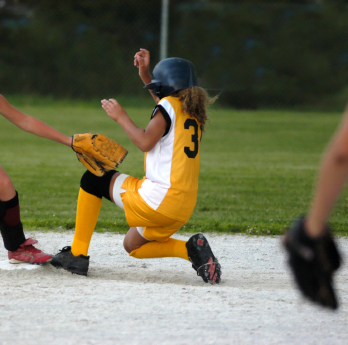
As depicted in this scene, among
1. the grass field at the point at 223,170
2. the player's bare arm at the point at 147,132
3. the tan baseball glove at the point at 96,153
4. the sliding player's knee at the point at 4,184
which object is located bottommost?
the grass field at the point at 223,170

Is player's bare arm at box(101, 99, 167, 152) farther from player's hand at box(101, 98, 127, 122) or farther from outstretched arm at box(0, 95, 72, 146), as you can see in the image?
outstretched arm at box(0, 95, 72, 146)

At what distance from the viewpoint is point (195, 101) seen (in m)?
2.93

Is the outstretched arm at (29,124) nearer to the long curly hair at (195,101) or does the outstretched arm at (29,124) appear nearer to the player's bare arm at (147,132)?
the player's bare arm at (147,132)

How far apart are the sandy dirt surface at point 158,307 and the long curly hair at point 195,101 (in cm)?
98

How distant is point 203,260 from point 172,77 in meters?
1.09

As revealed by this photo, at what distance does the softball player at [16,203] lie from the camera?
3.02 m

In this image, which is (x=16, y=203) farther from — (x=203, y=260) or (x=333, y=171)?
(x=333, y=171)

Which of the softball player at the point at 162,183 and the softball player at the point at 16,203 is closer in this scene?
the softball player at the point at 162,183

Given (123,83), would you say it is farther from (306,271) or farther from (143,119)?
(306,271)

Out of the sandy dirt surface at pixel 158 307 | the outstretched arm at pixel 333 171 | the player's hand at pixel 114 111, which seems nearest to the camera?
the outstretched arm at pixel 333 171

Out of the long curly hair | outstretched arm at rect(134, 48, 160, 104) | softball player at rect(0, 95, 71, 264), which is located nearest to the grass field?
softball player at rect(0, 95, 71, 264)

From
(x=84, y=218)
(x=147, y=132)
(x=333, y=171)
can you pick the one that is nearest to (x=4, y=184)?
(x=84, y=218)

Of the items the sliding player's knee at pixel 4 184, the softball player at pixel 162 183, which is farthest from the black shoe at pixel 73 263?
the sliding player's knee at pixel 4 184

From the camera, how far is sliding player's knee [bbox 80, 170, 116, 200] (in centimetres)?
305
